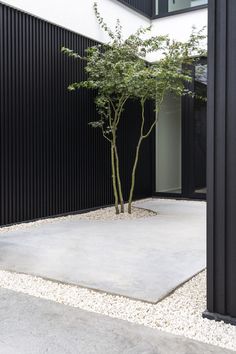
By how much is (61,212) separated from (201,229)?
2301 millimetres

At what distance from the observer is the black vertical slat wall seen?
5.27 m

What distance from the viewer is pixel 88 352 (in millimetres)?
1922

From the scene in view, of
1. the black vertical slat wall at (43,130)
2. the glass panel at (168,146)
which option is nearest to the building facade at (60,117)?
the black vertical slat wall at (43,130)

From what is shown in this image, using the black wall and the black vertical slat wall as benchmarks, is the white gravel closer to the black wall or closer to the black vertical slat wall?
the black vertical slat wall

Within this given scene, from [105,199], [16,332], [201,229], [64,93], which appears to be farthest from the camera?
[105,199]

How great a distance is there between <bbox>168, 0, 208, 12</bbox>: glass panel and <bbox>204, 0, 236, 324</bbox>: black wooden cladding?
6.48 metres

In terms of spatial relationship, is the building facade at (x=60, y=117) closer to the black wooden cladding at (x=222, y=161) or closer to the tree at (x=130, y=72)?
the tree at (x=130, y=72)

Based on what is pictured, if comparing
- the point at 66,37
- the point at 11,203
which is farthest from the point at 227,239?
the point at 66,37

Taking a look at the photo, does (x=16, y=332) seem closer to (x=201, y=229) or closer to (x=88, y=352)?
(x=88, y=352)

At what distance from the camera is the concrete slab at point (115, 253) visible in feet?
9.94

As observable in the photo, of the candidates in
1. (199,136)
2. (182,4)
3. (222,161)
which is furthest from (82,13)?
(222,161)

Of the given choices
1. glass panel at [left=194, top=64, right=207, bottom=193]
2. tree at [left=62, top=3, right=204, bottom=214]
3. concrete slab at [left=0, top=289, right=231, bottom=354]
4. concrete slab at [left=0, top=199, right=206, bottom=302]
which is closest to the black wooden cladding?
concrete slab at [left=0, top=289, right=231, bottom=354]

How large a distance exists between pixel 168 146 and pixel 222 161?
6724 millimetres

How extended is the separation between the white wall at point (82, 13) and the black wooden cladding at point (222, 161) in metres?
3.97
